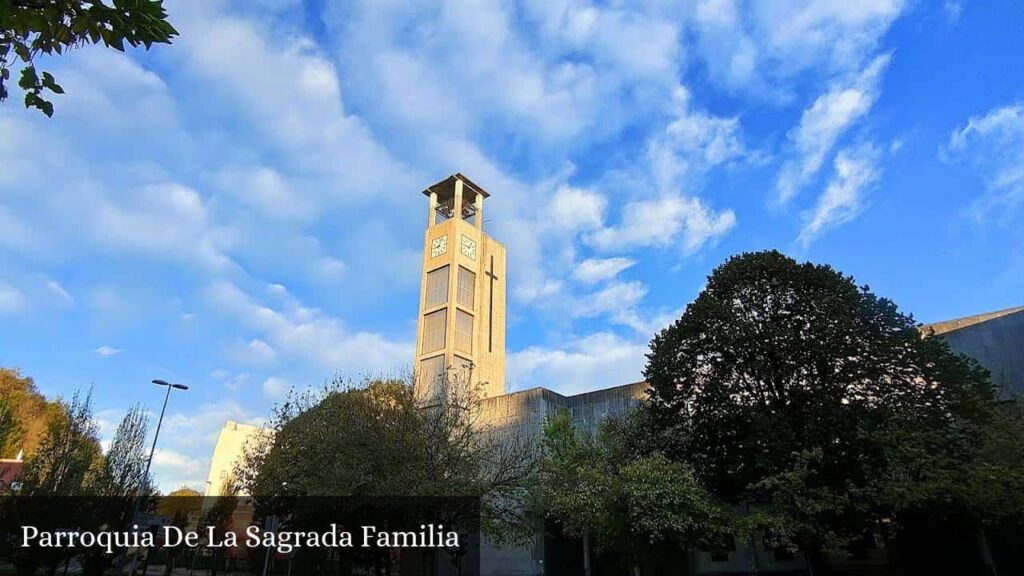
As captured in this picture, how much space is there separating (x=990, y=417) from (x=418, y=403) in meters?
21.4

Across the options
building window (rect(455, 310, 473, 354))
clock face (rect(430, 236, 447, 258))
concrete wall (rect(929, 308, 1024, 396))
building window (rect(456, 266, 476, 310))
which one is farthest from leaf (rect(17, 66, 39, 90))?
clock face (rect(430, 236, 447, 258))

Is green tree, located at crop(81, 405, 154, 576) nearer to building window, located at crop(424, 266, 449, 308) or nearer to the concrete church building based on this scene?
the concrete church building

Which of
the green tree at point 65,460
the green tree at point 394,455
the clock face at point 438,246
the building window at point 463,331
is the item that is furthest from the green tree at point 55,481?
the clock face at point 438,246

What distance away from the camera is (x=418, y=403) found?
88.0 feet

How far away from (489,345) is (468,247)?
375 inches

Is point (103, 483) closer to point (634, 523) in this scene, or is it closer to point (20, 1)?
point (634, 523)

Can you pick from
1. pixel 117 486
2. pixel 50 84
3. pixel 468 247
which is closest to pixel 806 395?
pixel 50 84

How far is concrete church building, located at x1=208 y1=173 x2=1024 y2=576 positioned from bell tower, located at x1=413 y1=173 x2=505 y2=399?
95 millimetres

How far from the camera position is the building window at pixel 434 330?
52491 mm

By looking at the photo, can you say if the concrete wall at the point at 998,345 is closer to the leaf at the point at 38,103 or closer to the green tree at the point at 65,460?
the leaf at the point at 38,103

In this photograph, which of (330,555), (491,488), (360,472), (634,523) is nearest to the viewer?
(634,523)

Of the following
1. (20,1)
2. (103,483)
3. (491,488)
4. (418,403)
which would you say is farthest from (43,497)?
(20,1)

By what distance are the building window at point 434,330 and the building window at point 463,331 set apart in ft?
4.03

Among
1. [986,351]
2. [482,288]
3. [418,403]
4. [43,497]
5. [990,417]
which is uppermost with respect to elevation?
[482,288]
